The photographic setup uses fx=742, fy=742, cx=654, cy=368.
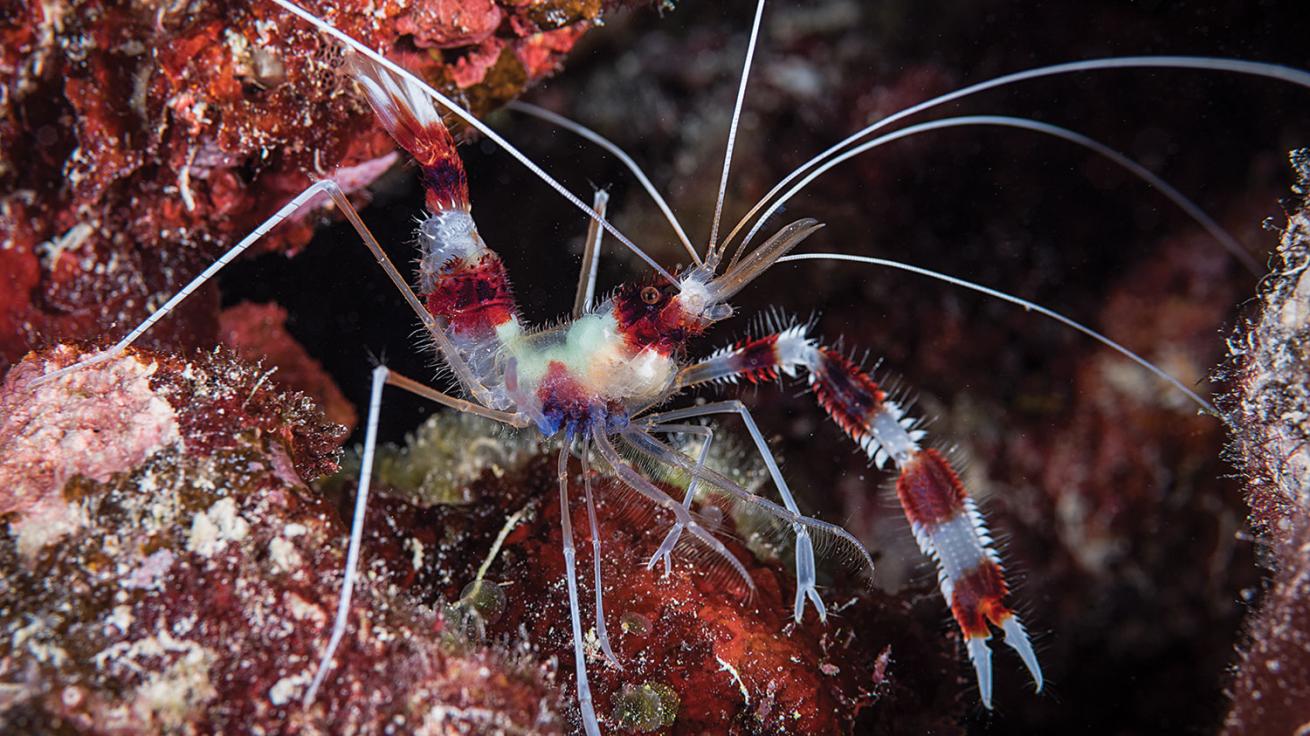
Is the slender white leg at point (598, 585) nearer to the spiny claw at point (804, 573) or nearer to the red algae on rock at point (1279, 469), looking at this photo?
the spiny claw at point (804, 573)

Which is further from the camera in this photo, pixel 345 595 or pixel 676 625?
pixel 676 625

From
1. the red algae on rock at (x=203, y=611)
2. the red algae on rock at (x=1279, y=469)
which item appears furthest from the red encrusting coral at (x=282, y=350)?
the red algae on rock at (x=1279, y=469)

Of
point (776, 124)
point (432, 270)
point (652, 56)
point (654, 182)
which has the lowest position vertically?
point (432, 270)

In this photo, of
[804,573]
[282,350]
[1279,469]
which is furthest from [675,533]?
[282,350]

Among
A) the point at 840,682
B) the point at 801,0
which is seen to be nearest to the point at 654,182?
the point at 801,0

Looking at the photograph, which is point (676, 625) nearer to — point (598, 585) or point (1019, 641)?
point (598, 585)

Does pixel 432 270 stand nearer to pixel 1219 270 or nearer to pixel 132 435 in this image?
pixel 132 435

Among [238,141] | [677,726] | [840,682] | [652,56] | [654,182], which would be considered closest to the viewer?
[677,726]
